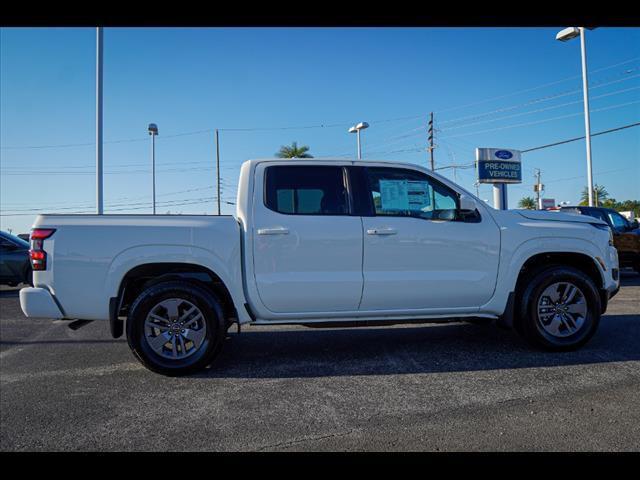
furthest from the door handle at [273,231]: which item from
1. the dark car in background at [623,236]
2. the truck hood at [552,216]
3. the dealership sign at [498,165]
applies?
the dealership sign at [498,165]

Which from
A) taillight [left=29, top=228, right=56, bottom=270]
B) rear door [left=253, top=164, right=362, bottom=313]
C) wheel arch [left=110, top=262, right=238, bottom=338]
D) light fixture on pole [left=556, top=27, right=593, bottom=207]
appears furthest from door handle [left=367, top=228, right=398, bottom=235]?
light fixture on pole [left=556, top=27, right=593, bottom=207]

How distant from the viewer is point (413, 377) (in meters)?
3.85

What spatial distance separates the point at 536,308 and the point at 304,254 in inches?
98.6

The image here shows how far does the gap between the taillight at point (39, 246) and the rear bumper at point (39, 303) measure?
224mm

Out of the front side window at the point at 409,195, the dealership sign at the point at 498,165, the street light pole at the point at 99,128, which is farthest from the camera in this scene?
the dealership sign at the point at 498,165

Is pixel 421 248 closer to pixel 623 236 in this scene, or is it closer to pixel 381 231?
pixel 381 231

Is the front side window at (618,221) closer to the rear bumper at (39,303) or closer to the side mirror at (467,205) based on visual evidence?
the side mirror at (467,205)

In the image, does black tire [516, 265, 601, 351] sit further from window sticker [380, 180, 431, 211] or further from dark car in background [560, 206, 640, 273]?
dark car in background [560, 206, 640, 273]

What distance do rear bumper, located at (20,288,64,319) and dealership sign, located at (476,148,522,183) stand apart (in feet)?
57.9

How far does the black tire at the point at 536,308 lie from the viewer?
4.52 metres
